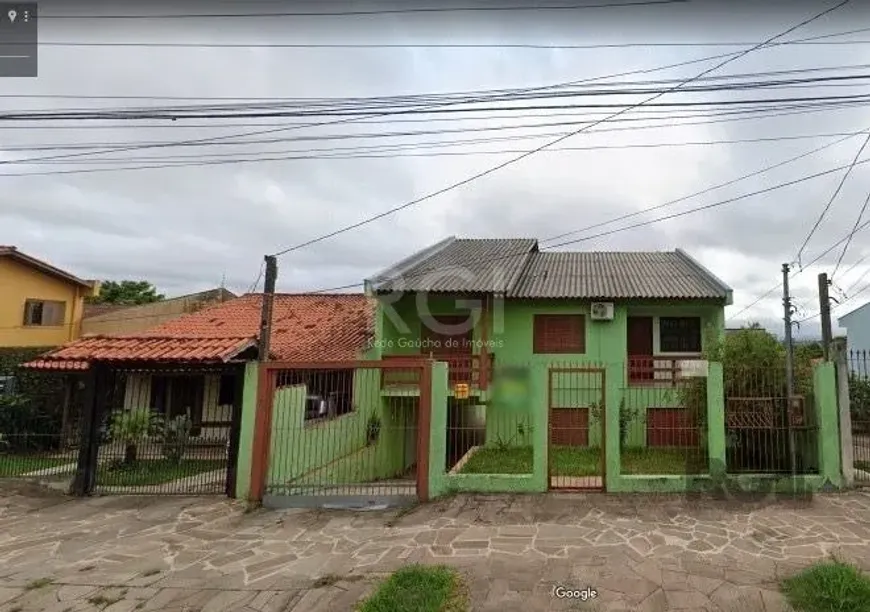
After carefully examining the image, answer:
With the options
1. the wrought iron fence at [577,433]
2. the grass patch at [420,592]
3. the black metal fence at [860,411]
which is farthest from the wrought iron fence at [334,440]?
the black metal fence at [860,411]

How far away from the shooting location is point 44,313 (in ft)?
59.0

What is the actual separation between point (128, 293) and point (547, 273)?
28.6 meters

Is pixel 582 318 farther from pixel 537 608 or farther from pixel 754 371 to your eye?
pixel 537 608

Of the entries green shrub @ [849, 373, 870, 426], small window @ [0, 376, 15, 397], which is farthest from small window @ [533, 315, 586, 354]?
small window @ [0, 376, 15, 397]

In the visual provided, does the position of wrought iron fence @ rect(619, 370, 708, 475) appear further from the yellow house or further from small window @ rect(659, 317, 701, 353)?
the yellow house

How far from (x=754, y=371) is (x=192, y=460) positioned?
9.50 m

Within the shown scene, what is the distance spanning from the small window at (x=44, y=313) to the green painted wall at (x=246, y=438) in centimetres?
1518

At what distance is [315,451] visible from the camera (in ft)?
28.6

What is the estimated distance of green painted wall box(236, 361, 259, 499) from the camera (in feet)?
24.6

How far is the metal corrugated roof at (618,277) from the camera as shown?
13844 millimetres

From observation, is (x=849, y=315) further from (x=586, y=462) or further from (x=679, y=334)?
(x=586, y=462)

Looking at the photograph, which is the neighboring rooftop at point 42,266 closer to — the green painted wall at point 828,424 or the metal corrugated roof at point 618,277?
the metal corrugated roof at point 618,277

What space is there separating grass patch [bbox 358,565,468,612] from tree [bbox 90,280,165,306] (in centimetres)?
3059

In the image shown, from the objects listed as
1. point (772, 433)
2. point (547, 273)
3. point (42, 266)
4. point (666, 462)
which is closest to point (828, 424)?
point (772, 433)
